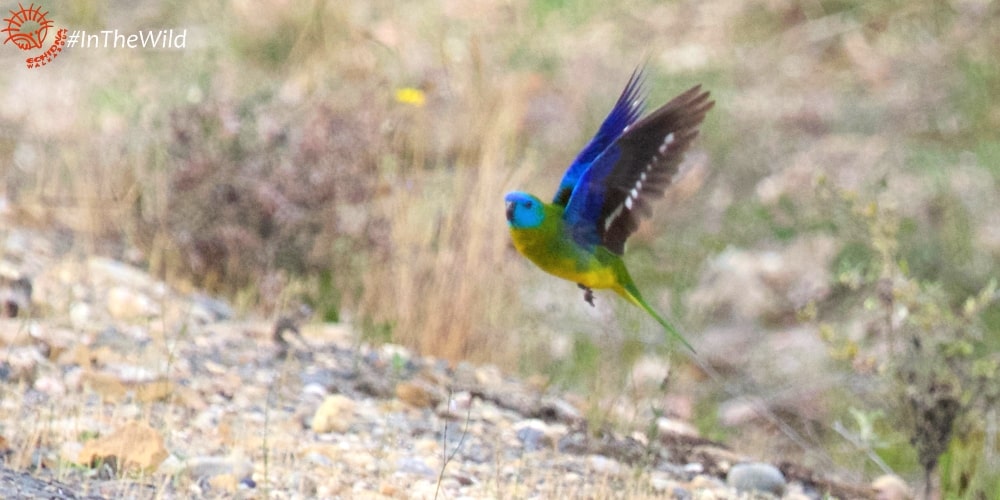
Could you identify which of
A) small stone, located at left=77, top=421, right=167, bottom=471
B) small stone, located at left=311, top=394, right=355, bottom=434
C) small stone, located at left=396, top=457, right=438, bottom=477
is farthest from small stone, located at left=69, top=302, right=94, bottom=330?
small stone, located at left=396, top=457, right=438, bottom=477

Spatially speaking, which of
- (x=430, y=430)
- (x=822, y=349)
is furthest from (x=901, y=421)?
(x=822, y=349)

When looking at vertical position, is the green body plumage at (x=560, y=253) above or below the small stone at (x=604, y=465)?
above

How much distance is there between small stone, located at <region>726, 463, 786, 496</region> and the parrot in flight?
0.94 meters

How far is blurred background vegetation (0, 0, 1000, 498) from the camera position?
17.5 feet

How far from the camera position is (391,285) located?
581cm

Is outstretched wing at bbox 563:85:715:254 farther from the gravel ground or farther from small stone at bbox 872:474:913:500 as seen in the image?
small stone at bbox 872:474:913:500

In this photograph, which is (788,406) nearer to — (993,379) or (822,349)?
(822,349)

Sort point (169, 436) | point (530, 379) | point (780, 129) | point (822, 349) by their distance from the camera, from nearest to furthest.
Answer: point (169, 436)
point (530, 379)
point (822, 349)
point (780, 129)

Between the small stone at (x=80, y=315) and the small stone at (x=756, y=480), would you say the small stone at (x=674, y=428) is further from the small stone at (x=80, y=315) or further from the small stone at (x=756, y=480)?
the small stone at (x=80, y=315)

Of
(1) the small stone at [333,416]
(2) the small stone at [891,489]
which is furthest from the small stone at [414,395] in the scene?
(2) the small stone at [891,489]

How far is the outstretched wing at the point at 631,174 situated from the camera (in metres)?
3.27

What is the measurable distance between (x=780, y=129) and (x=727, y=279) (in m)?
2.09

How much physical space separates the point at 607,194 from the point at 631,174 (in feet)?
0.26

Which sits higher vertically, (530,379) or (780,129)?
(780,129)
